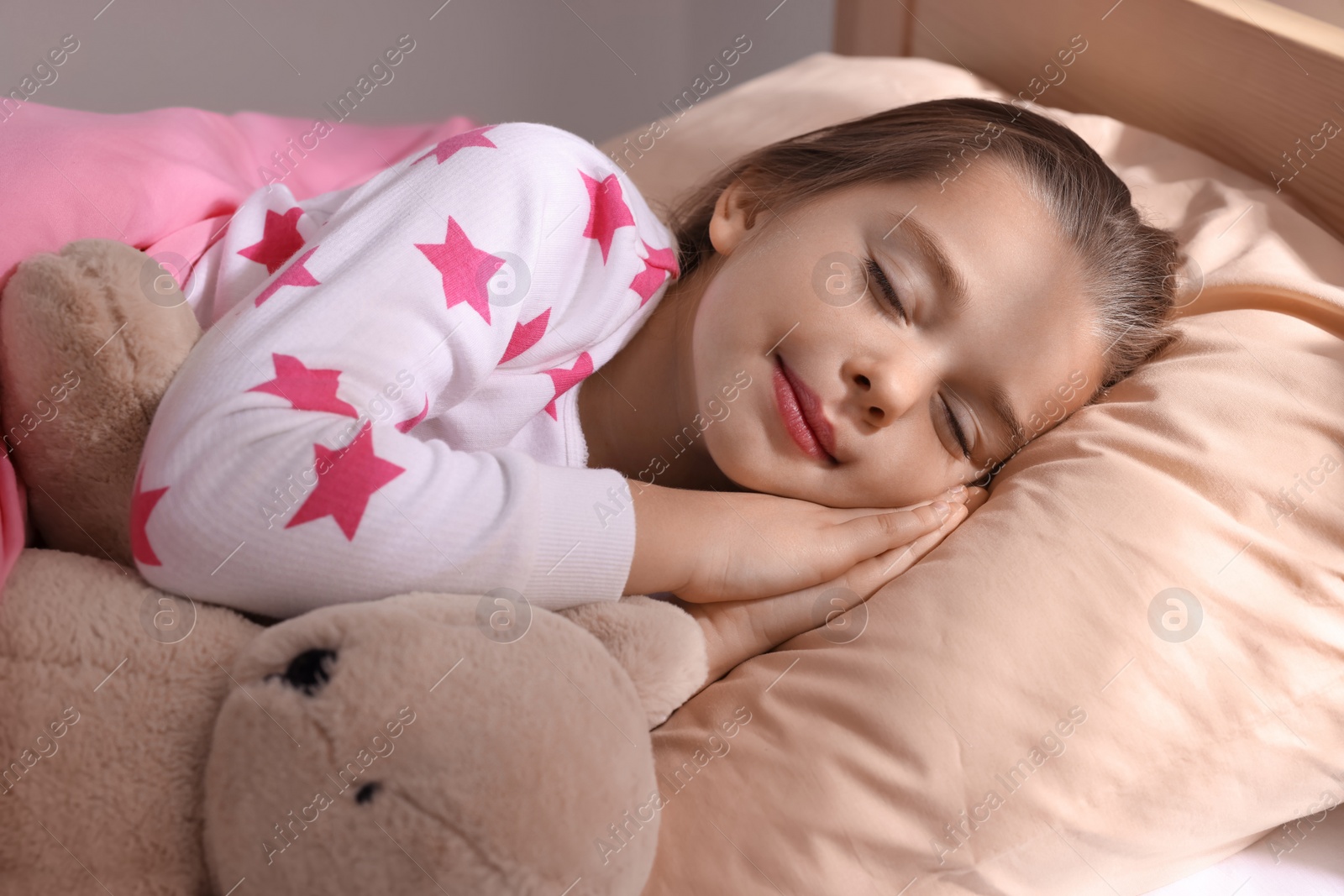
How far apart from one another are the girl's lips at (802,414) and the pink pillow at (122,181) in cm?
55

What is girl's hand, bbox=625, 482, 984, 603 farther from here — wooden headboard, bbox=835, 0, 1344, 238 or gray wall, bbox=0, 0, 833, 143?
gray wall, bbox=0, 0, 833, 143

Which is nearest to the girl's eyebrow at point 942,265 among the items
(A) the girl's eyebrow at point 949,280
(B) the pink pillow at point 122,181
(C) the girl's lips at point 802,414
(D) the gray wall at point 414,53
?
(A) the girl's eyebrow at point 949,280

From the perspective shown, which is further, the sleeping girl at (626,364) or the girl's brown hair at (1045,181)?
the girl's brown hair at (1045,181)

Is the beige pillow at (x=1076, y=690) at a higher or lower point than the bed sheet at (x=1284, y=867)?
higher

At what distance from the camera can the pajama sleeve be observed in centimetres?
61

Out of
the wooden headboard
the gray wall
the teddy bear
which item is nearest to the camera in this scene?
the teddy bear

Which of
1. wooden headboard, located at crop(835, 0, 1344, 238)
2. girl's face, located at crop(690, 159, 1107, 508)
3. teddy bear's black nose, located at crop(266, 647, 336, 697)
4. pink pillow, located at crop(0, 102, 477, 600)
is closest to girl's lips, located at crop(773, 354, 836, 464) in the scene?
girl's face, located at crop(690, 159, 1107, 508)

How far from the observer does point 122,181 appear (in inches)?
33.6

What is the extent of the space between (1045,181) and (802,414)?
34 centimetres

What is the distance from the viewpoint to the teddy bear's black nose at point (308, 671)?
0.52 metres

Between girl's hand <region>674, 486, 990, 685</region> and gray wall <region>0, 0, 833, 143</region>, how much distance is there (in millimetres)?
1464

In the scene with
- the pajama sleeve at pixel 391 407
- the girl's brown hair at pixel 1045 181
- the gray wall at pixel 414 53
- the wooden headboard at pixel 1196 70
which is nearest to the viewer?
the pajama sleeve at pixel 391 407

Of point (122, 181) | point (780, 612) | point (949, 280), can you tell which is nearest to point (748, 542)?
point (780, 612)

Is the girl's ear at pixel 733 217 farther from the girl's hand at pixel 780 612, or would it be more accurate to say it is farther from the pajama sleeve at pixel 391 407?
the girl's hand at pixel 780 612
